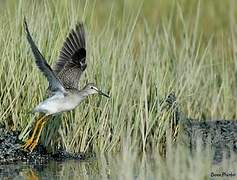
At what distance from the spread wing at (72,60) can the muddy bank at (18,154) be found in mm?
830

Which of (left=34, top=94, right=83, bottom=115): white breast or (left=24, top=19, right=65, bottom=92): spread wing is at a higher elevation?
(left=24, top=19, right=65, bottom=92): spread wing

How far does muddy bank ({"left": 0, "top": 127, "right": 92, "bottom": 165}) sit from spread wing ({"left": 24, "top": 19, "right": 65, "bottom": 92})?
29.6 inches

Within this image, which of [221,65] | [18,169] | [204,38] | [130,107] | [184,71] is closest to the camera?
[18,169]

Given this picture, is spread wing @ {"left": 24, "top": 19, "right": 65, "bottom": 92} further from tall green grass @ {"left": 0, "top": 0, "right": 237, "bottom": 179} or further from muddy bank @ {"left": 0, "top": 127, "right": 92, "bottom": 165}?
muddy bank @ {"left": 0, "top": 127, "right": 92, "bottom": 165}

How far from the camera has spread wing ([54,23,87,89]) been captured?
966 centimetres

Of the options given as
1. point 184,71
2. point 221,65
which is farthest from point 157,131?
point 221,65

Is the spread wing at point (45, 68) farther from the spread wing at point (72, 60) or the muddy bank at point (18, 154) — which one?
the muddy bank at point (18, 154)

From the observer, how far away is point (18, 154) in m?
9.56

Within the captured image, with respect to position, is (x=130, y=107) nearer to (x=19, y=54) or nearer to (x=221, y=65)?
(x=19, y=54)

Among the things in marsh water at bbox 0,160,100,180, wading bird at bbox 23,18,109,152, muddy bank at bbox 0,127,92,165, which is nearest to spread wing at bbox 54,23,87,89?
wading bird at bbox 23,18,109,152

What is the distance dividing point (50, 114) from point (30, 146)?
1.61 feet

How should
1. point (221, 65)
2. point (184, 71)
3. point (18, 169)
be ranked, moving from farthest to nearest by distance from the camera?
point (221, 65)
point (184, 71)
point (18, 169)

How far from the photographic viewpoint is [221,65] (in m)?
12.3

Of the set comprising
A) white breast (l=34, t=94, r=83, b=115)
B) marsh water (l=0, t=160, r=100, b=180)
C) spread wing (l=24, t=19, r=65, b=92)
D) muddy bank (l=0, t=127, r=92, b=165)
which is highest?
spread wing (l=24, t=19, r=65, b=92)
